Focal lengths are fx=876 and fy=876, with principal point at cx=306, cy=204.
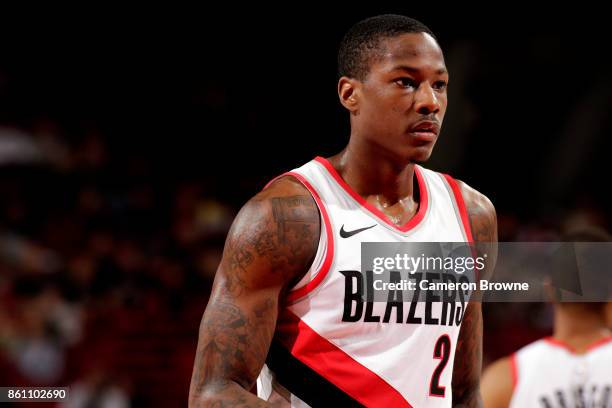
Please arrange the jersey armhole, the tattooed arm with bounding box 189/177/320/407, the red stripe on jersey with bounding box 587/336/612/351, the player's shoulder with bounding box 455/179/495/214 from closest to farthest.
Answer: the tattooed arm with bounding box 189/177/320/407
the jersey armhole
the player's shoulder with bounding box 455/179/495/214
the red stripe on jersey with bounding box 587/336/612/351

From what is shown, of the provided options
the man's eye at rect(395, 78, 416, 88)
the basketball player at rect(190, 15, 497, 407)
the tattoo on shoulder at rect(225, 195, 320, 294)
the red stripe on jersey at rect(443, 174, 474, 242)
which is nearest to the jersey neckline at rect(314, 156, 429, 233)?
the basketball player at rect(190, 15, 497, 407)

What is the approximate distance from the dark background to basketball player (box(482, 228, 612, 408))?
2.85 m

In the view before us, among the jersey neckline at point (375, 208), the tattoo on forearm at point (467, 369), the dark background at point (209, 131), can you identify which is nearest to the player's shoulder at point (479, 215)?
the jersey neckline at point (375, 208)

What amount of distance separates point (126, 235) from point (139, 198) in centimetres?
56

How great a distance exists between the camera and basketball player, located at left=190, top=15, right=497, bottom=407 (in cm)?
255

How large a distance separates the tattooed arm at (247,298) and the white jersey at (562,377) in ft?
5.05

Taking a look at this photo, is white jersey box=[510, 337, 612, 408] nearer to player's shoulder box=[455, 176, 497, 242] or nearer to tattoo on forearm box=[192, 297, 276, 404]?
player's shoulder box=[455, 176, 497, 242]

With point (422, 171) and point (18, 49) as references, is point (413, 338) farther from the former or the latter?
point (18, 49)

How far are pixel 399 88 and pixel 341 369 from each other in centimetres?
90

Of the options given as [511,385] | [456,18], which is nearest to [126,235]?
[456,18]

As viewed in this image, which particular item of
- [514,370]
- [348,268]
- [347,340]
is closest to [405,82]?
[348,268]

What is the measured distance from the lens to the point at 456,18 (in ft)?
26.9
